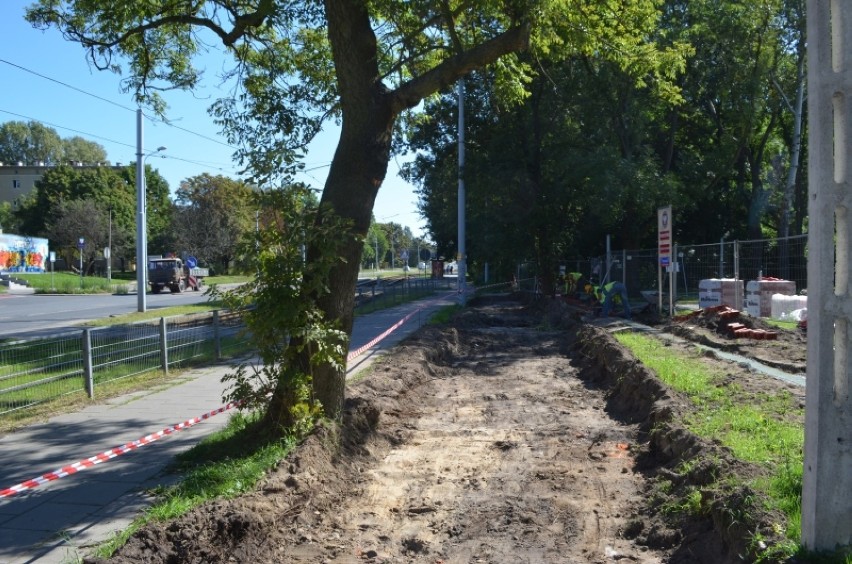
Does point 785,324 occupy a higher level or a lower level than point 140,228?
lower

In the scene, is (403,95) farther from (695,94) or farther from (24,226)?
(24,226)

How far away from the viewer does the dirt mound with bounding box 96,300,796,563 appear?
16.9 ft

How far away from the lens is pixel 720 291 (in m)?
20.7

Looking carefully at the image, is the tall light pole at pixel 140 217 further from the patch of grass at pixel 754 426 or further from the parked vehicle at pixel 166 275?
the parked vehicle at pixel 166 275

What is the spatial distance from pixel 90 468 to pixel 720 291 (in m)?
17.8

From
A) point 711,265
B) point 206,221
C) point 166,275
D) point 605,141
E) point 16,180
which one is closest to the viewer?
point 711,265

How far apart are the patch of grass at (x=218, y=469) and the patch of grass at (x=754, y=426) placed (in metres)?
3.47

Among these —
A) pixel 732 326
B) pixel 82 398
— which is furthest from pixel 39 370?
pixel 732 326

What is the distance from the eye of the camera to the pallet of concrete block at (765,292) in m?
19.4

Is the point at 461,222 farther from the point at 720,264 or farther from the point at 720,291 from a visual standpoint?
the point at 720,291

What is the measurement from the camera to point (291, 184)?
298 inches

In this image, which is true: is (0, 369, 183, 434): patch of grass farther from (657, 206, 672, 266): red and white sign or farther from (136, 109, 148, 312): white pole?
(136, 109, 148, 312): white pole

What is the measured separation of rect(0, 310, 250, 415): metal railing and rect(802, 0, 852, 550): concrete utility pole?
517 cm

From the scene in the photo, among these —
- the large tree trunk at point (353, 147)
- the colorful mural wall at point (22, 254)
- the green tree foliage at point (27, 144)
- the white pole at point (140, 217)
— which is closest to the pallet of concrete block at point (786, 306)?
the large tree trunk at point (353, 147)
